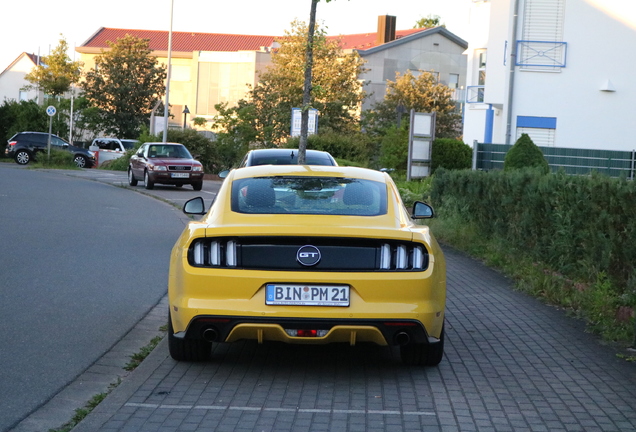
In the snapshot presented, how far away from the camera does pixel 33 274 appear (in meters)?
10.6

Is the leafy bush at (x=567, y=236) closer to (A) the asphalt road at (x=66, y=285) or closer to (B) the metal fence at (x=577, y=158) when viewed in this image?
(A) the asphalt road at (x=66, y=285)

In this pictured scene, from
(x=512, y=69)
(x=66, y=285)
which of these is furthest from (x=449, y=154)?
(x=66, y=285)

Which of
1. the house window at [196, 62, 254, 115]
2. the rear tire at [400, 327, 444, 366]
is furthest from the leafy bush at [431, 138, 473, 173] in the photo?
the house window at [196, 62, 254, 115]

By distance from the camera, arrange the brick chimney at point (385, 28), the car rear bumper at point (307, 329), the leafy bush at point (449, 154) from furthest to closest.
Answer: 1. the brick chimney at point (385, 28)
2. the leafy bush at point (449, 154)
3. the car rear bumper at point (307, 329)

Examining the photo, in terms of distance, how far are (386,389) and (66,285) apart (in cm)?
488

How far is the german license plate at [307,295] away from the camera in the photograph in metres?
6.00

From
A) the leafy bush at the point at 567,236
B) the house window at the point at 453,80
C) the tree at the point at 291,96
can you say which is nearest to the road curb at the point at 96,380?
the leafy bush at the point at 567,236

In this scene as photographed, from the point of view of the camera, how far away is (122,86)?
74188 mm

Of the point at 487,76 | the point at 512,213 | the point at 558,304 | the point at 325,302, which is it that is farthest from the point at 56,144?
the point at 325,302

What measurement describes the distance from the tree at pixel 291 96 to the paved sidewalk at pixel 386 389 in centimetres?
4198

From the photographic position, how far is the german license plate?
6004 millimetres

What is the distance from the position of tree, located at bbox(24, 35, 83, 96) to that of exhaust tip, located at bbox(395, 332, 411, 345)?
2836 inches

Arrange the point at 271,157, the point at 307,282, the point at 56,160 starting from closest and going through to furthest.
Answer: the point at 307,282 < the point at 271,157 < the point at 56,160

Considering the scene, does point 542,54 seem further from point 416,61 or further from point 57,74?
point 57,74
